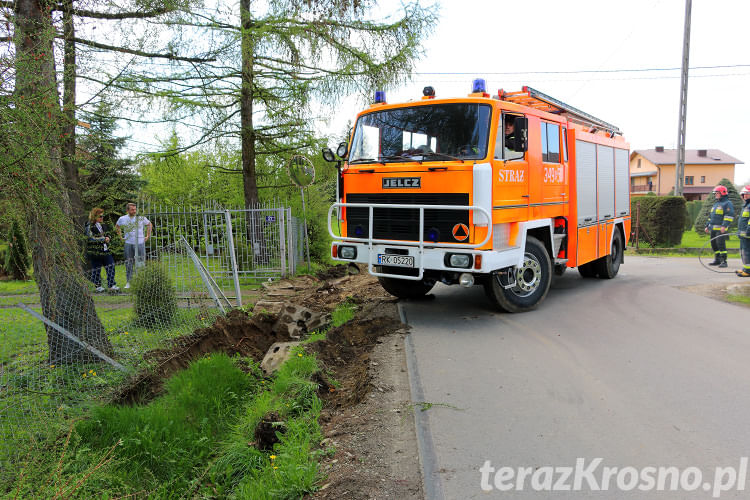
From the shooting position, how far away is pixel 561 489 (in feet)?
9.52

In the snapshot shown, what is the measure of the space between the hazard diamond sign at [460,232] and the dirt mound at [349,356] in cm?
137

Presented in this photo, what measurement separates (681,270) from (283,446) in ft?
37.1

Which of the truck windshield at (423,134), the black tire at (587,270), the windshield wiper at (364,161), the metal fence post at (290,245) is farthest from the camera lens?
the metal fence post at (290,245)

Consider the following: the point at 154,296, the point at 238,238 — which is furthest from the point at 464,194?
the point at 238,238

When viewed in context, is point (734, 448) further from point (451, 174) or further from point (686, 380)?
point (451, 174)

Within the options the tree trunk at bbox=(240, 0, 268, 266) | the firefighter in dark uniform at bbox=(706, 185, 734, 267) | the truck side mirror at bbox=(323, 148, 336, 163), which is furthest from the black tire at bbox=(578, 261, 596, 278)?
the tree trunk at bbox=(240, 0, 268, 266)

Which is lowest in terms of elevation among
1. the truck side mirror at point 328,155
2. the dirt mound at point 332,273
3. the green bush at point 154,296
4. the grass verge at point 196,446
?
the grass verge at point 196,446

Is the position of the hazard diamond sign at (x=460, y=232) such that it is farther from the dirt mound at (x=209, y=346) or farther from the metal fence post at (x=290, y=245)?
the metal fence post at (x=290, y=245)

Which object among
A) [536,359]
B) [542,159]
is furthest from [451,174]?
[536,359]

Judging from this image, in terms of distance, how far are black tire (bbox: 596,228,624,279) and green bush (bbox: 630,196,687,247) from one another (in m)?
9.59

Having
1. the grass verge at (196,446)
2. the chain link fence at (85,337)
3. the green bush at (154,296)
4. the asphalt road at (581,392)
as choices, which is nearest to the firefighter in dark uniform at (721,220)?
the asphalt road at (581,392)

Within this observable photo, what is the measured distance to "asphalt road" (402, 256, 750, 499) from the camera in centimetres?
313

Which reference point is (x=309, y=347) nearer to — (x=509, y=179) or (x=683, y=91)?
(x=509, y=179)

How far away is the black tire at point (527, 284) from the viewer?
683 centimetres
